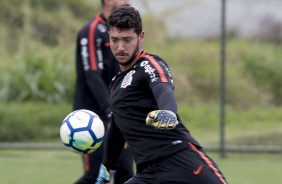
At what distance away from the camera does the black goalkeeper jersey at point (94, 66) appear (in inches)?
255

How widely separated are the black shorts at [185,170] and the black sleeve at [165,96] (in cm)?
43

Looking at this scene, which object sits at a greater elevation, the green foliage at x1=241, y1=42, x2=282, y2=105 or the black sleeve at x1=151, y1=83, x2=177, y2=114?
the black sleeve at x1=151, y1=83, x2=177, y2=114

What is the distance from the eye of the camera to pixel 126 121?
470cm

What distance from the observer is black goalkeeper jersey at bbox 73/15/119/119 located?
649 cm

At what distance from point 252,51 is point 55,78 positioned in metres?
3.48

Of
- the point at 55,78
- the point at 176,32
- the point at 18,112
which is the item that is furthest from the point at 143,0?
the point at 18,112

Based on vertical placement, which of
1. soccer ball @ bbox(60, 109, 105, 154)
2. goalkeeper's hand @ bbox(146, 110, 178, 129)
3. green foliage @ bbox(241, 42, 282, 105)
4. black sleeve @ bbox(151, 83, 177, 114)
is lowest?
green foliage @ bbox(241, 42, 282, 105)

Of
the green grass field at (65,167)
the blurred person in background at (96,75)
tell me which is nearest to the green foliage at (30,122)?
the green grass field at (65,167)

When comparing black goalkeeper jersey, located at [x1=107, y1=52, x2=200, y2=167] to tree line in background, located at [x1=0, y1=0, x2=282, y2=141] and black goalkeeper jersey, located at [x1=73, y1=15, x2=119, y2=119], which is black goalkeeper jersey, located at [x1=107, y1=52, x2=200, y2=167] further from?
tree line in background, located at [x1=0, y1=0, x2=282, y2=141]

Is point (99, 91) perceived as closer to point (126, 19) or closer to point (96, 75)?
point (96, 75)

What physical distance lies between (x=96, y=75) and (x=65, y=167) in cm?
375

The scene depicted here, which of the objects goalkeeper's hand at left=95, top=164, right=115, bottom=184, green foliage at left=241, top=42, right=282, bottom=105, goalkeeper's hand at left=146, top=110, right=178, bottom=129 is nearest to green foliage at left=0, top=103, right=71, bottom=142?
green foliage at left=241, top=42, right=282, bottom=105

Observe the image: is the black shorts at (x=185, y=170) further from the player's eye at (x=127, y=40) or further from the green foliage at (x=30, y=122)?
the green foliage at (x=30, y=122)

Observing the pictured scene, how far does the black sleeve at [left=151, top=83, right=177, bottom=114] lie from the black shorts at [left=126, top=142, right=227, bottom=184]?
17.1 inches
